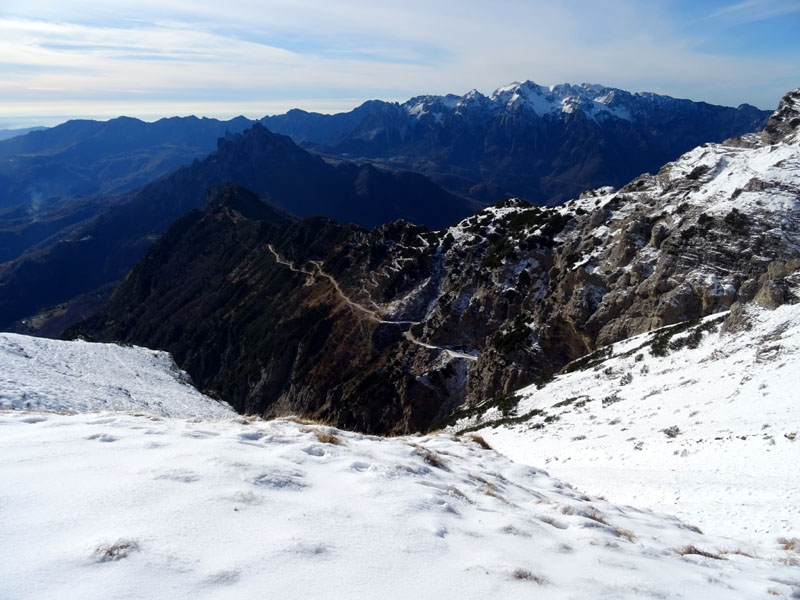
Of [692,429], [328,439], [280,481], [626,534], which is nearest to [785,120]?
[692,429]

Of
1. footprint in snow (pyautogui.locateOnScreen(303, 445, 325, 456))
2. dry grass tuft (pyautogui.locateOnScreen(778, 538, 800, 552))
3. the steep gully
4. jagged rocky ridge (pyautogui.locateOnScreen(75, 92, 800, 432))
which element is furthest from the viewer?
the steep gully

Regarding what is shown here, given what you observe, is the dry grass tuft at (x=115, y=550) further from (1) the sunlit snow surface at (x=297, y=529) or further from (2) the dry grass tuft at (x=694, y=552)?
(2) the dry grass tuft at (x=694, y=552)

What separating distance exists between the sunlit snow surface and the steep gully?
46.7 m

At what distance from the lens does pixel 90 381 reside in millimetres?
23172

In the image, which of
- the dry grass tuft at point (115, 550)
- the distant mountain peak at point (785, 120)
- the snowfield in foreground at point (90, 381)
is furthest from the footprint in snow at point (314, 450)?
the distant mountain peak at point (785, 120)

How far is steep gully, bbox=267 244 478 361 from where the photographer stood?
60.7 metres

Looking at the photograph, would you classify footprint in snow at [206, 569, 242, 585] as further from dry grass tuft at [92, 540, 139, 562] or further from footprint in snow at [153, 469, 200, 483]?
footprint in snow at [153, 469, 200, 483]

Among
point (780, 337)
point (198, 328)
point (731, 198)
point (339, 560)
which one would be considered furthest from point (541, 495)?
point (198, 328)

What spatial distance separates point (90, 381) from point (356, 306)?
190 feet

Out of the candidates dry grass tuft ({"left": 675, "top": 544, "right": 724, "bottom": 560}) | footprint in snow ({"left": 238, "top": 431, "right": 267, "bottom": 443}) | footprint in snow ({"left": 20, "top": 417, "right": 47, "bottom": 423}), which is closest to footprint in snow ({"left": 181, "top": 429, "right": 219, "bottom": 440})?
footprint in snow ({"left": 238, "top": 431, "right": 267, "bottom": 443})

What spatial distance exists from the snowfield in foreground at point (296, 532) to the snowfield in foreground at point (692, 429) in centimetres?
262

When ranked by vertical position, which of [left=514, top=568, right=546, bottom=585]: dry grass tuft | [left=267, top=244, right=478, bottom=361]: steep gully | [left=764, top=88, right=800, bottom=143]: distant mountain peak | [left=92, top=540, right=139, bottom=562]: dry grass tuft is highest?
[left=764, top=88, right=800, bottom=143]: distant mountain peak

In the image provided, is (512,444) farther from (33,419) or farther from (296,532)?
(33,419)

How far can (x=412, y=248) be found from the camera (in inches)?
3216
